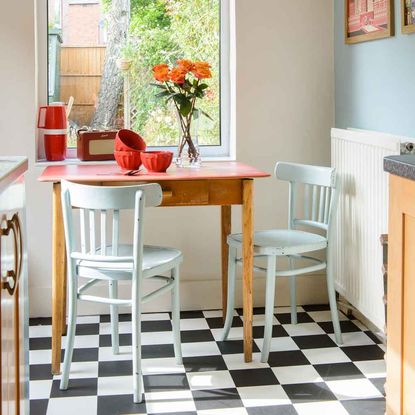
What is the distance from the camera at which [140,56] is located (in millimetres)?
4227

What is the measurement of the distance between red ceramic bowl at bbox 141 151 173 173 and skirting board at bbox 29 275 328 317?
0.90m

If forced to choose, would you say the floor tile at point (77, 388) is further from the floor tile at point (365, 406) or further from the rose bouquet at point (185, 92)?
the rose bouquet at point (185, 92)

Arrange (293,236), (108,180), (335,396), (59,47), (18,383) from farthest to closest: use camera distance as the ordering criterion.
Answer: (59,47) → (293,236) → (108,180) → (335,396) → (18,383)

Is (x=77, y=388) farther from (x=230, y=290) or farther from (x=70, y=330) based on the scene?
(x=230, y=290)

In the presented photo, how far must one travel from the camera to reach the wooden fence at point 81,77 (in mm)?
4164

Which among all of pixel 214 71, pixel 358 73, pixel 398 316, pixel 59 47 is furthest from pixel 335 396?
pixel 59 47

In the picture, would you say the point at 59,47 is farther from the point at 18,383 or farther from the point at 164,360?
the point at 18,383

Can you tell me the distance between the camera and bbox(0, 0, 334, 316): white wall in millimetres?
4043

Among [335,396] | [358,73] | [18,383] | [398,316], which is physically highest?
[358,73]

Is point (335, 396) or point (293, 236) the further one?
point (293, 236)

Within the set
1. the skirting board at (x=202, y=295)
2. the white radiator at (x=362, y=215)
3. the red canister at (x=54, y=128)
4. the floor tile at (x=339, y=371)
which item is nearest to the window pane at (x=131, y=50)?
the red canister at (x=54, y=128)

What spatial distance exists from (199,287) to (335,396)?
1.35 meters

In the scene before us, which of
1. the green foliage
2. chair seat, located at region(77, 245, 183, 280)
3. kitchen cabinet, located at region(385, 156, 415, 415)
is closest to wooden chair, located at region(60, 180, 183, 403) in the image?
chair seat, located at region(77, 245, 183, 280)

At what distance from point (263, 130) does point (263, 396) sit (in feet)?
5.28
